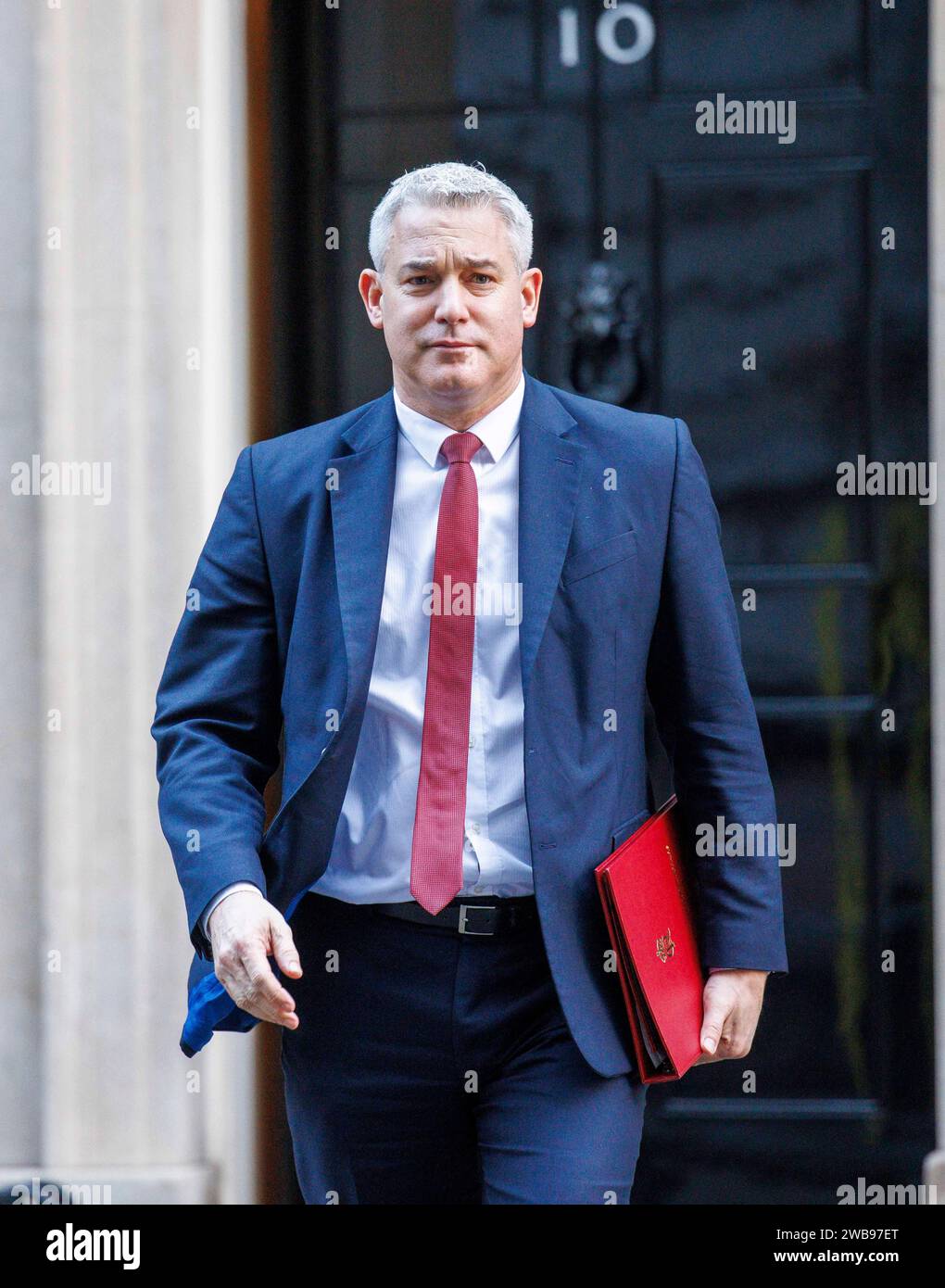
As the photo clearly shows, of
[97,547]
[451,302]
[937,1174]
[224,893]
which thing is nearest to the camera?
[224,893]

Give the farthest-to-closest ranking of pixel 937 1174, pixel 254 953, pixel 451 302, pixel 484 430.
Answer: pixel 937 1174, pixel 484 430, pixel 451 302, pixel 254 953

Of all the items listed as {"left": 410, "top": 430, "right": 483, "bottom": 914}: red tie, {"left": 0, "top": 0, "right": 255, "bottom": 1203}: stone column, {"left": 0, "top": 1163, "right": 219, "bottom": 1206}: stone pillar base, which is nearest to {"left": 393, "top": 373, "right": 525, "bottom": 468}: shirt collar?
{"left": 410, "top": 430, "right": 483, "bottom": 914}: red tie

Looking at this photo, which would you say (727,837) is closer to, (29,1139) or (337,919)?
(337,919)

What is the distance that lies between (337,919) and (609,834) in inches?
17.6

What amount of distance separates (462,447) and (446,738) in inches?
18.5

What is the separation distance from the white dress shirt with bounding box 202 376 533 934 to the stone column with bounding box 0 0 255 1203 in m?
1.54

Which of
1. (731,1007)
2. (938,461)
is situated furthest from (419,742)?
(938,461)

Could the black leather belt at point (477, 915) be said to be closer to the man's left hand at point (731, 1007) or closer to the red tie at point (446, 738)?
the red tie at point (446, 738)

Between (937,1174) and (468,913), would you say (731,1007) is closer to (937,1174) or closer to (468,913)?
(468,913)

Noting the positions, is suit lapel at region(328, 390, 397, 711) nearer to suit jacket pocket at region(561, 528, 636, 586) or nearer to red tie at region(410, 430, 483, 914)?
red tie at region(410, 430, 483, 914)

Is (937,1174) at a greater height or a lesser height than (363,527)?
lesser

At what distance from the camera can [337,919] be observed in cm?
267

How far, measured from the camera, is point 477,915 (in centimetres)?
258
